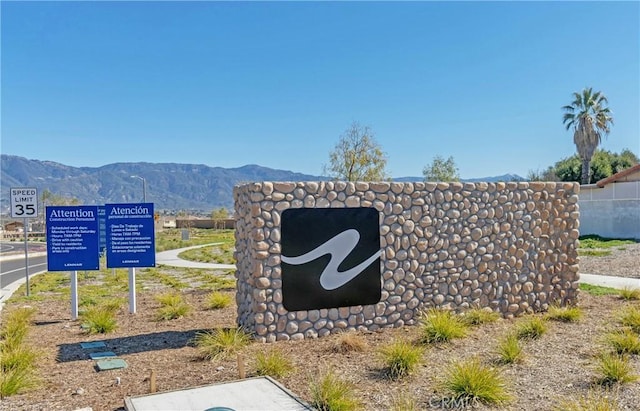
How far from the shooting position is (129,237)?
12211 mm

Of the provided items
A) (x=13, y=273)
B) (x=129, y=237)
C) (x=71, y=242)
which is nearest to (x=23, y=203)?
(x=71, y=242)

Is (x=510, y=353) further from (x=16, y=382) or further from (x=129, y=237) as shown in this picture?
(x=129, y=237)

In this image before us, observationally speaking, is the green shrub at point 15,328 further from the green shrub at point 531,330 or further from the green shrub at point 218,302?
the green shrub at point 531,330

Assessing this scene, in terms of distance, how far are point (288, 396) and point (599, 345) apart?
5.26 m

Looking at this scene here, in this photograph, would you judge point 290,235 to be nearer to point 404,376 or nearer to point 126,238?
point 404,376

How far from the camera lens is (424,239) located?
1031 cm

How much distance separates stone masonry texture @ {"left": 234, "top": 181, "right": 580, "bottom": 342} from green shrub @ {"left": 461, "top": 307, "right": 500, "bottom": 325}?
0.35m

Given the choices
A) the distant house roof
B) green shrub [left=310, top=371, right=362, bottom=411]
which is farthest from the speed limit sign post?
the distant house roof

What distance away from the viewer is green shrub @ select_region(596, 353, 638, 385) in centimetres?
654

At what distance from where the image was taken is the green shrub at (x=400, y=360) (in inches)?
277

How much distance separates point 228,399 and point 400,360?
2331 millimetres

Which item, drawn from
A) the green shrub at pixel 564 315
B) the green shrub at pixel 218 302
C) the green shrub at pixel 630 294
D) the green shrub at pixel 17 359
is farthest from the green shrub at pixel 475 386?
the green shrub at pixel 630 294

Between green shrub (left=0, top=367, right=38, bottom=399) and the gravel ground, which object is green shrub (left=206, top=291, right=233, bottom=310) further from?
the gravel ground

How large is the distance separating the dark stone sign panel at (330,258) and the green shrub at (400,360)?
2.36 m
